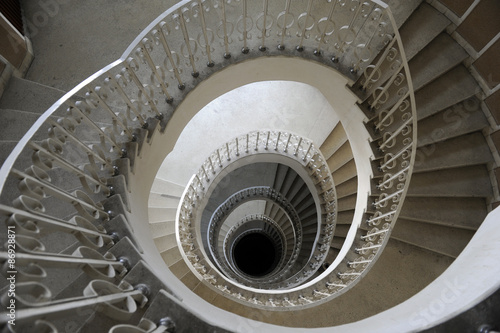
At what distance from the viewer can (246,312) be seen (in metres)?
5.23

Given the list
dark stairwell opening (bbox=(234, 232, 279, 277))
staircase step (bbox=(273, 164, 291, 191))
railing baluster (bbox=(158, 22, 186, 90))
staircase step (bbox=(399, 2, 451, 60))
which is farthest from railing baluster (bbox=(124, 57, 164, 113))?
dark stairwell opening (bbox=(234, 232, 279, 277))

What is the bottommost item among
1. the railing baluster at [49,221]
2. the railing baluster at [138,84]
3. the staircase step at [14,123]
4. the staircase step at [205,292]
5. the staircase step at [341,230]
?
the staircase step at [205,292]

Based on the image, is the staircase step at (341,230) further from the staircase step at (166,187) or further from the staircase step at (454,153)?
the staircase step at (166,187)

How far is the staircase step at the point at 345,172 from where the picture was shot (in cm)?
752

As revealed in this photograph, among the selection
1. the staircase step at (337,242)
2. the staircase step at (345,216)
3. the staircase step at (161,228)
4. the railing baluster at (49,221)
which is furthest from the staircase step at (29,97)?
the staircase step at (337,242)

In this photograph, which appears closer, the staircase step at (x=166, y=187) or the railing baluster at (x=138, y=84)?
the railing baluster at (x=138, y=84)

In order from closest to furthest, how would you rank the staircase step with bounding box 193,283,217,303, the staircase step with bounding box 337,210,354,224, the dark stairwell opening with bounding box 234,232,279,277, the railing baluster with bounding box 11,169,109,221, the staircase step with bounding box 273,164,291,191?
the railing baluster with bounding box 11,169,109,221, the staircase step with bounding box 193,283,217,303, the staircase step with bounding box 337,210,354,224, the staircase step with bounding box 273,164,291,191, the dark stairwell opening with bounding box 234,232,279,277

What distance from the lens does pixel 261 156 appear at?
26.8ft

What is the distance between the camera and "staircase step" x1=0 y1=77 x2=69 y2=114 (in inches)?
160

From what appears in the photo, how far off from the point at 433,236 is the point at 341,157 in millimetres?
3430

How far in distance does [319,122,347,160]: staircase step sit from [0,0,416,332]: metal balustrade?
9.94 feet

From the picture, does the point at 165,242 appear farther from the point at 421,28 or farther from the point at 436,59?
the point at 421,28

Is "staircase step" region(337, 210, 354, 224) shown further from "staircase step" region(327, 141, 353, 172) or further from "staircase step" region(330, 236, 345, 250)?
"staircase step" region(327, 141, 353, 172)

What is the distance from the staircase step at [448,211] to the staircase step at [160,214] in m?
5.60
